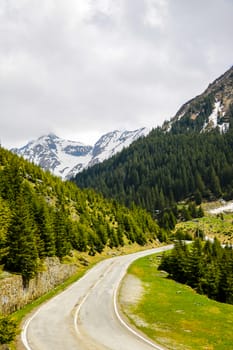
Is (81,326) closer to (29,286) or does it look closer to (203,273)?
(29,286)

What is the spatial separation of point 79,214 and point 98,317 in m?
63.6

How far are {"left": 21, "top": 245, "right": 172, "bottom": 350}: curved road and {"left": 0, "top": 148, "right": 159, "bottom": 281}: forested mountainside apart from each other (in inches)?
213

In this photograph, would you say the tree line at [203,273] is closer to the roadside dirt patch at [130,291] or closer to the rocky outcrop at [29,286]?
the roadside dirt patch at [130,291]

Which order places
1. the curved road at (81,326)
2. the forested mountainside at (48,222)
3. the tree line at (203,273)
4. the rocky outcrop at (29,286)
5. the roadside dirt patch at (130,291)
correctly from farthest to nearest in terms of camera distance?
the tree line at (203,273) < the forested mountainside at (48,222) < the roadside dirt patch at (130,291) < the rocky outcrop at (29,286) < the curved road at (81,326)

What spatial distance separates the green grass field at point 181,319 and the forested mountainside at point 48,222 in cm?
1223

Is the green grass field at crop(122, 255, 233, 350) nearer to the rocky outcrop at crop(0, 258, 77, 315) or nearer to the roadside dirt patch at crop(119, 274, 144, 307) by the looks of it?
the roadside dirt patch at crop(119, 274, 144, 307)

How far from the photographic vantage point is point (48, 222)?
48938 millimetres

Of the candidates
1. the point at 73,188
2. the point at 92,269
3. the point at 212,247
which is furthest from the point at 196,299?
the point at 73,188

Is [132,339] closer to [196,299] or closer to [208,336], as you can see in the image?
[208,336]

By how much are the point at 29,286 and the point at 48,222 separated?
1641 cm

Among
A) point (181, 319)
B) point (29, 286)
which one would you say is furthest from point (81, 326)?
point (29, 286)

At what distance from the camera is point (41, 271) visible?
121 ft

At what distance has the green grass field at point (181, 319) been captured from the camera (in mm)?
20047

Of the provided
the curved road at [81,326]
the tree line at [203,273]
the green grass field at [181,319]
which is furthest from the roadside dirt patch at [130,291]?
the tree line at [203,273]
